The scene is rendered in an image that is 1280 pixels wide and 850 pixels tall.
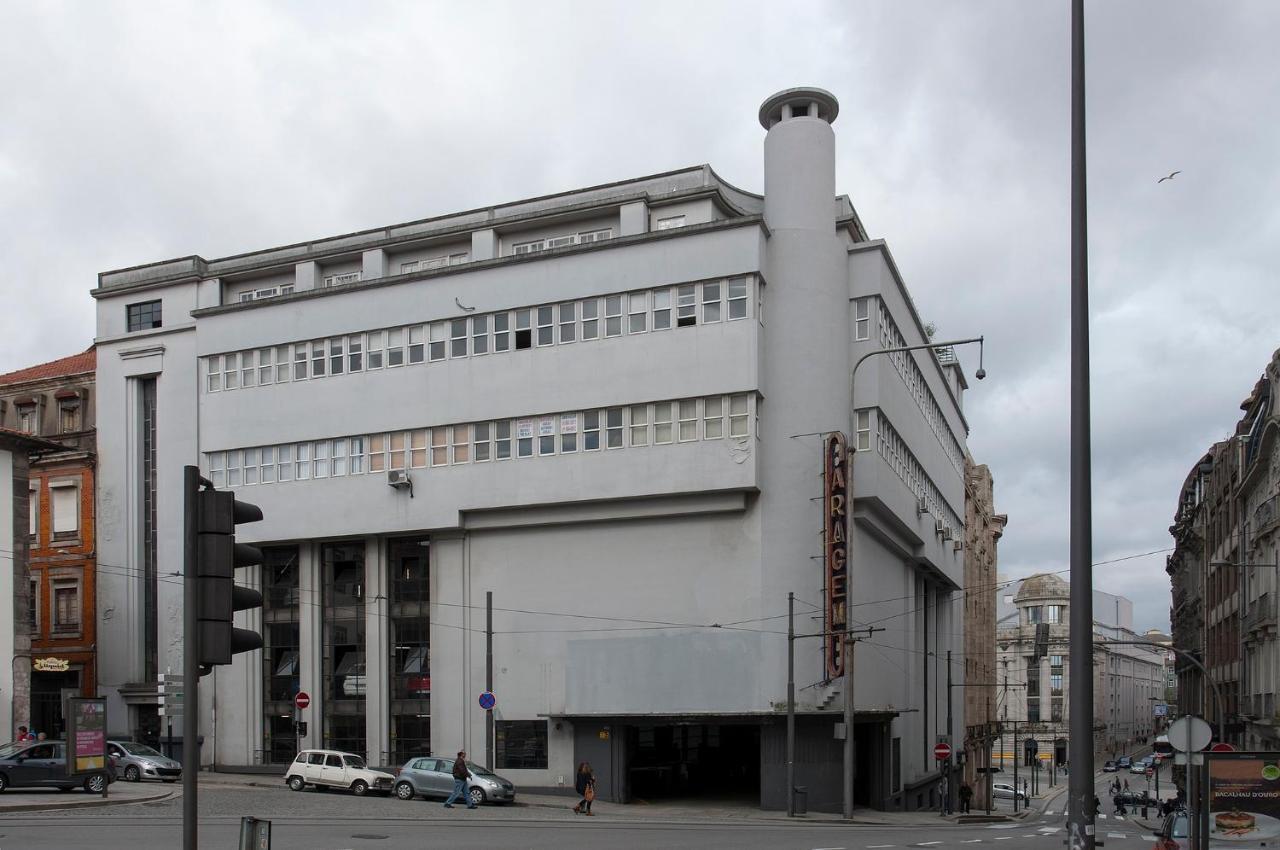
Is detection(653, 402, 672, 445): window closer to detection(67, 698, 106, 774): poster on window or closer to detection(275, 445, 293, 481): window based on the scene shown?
detection(275, 445, 293, 481): window

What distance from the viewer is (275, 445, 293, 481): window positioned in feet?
152

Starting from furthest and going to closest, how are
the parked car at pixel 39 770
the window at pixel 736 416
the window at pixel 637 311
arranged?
the window at pixel 637 311, the window at pixel 736 416, the parked car at pixel 39 770

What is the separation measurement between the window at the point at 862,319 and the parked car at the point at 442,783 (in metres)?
18.6

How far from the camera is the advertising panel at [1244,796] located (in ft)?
55.0

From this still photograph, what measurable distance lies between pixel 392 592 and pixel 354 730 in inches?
210

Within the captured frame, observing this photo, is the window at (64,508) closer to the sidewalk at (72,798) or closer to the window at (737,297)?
the sidewalk at (72,798)

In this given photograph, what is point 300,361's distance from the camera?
153 ft

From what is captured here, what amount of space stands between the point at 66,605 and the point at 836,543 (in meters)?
34.9

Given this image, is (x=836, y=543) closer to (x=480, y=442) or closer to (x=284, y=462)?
(x=480, y=442)

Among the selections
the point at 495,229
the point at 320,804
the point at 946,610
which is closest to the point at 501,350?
the point at 495,229

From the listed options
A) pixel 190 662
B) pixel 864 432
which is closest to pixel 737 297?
pixel 864 432

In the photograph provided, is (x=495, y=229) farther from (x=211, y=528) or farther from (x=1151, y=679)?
Answer: (x=1151, y=679)

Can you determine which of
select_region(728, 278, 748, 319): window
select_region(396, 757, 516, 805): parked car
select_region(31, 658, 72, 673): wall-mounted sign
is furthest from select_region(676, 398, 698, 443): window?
select_region(31, 658, 72, 673): wall-mounted sign

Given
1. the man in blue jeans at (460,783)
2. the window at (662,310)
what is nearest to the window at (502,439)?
the window at (662,310)
